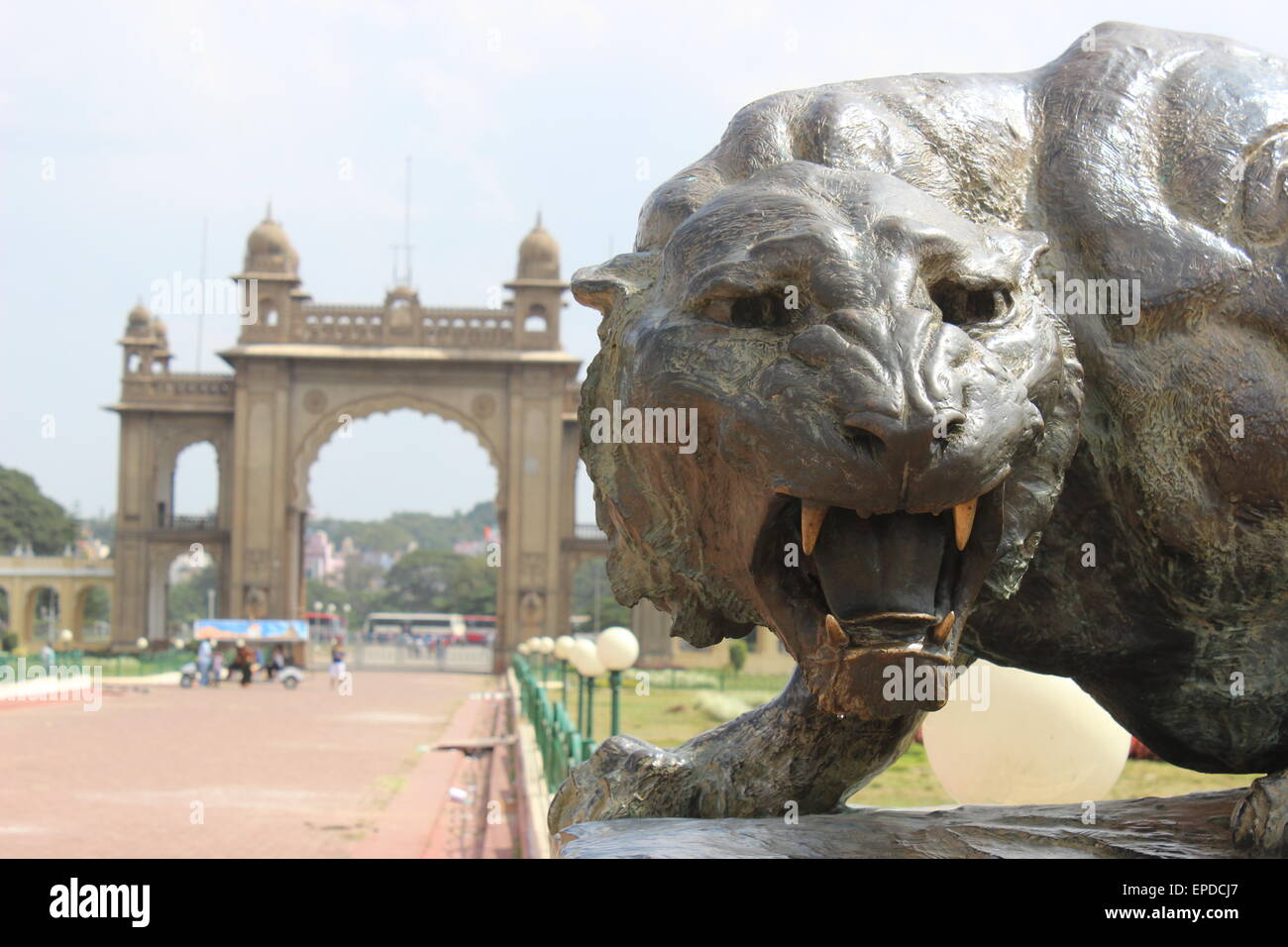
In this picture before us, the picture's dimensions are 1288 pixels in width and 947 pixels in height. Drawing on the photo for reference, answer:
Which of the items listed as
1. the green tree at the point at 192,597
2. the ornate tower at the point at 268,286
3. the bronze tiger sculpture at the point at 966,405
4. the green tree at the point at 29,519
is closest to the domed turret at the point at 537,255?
the ornate tower at the point at 268,286

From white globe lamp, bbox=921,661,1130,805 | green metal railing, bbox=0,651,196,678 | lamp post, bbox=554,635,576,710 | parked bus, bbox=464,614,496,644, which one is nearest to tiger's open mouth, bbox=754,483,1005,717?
white globe lamp, bbox=921,661,1130,805

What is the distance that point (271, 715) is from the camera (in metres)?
20.1

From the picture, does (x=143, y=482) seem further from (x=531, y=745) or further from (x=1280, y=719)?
(x=1280, y=719)

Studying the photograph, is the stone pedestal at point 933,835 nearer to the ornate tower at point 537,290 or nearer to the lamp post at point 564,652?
the lamp post at point 564,652

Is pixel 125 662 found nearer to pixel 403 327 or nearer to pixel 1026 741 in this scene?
pixel 403 327

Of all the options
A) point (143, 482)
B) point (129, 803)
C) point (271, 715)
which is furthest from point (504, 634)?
point (129, 803)

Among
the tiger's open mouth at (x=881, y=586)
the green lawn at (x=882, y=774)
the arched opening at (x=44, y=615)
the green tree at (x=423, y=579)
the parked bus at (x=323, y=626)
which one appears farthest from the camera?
the green tree at (x=423, y=579)

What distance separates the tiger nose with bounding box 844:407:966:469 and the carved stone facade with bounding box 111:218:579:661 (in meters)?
32.8

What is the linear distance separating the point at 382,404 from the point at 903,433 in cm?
3425

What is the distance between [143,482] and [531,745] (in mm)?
27464

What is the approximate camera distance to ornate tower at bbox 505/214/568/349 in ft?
117

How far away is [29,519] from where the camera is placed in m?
66.0

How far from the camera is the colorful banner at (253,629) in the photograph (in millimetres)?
31594
